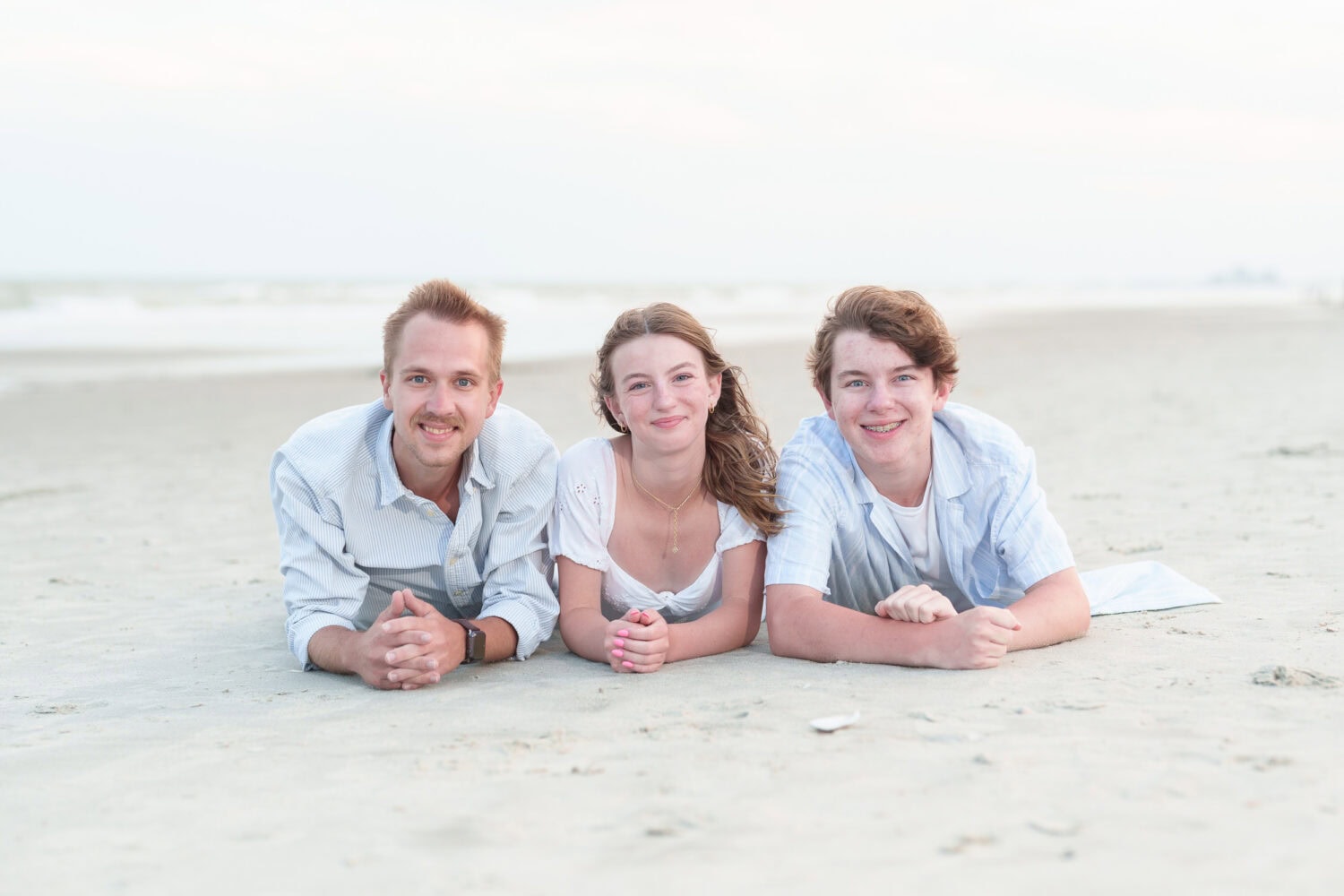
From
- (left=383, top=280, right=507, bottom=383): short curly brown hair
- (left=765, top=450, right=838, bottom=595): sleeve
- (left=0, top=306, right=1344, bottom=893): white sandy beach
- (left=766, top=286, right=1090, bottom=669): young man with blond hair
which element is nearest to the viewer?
(left=0, top=306, right=1344, bottom=893): white sandy beach

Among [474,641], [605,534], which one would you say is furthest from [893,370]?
[474,641]

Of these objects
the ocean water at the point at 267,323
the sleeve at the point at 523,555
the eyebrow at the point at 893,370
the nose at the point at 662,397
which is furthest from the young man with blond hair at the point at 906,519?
the ocean water at the point at 267,323

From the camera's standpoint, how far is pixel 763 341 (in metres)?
23.7

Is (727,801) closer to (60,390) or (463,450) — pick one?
(463,450)

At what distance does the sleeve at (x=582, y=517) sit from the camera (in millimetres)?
4156

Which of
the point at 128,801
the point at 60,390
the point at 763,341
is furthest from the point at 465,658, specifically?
the point at 763,341

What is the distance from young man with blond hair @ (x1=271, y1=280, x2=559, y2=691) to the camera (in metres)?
3.82

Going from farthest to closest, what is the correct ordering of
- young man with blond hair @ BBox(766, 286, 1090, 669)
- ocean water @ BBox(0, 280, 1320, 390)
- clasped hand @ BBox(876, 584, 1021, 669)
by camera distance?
ocean water @ BBox(0, 280, 1320, 390), young man with blond hair @ BBox(766, 286, 1090, 669), clasped hand @ BBox(876, 584, 1021, 669)

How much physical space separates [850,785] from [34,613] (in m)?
3.99

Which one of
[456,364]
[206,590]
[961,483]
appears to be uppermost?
[456,364]

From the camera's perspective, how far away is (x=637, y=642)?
3.80 meters

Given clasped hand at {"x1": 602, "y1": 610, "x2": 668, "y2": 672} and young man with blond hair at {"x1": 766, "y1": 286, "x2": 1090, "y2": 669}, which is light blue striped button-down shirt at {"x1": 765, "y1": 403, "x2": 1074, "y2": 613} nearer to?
young man with blond hair at {"x1": 766, "y1": 286, "x2": 1090, "y2": 669}

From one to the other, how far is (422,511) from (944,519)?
1845 millimetres

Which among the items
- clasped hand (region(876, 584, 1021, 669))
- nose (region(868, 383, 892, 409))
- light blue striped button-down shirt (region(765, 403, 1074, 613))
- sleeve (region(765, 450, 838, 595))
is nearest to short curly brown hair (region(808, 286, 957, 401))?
nose (region(868, 383, 892, 409))
